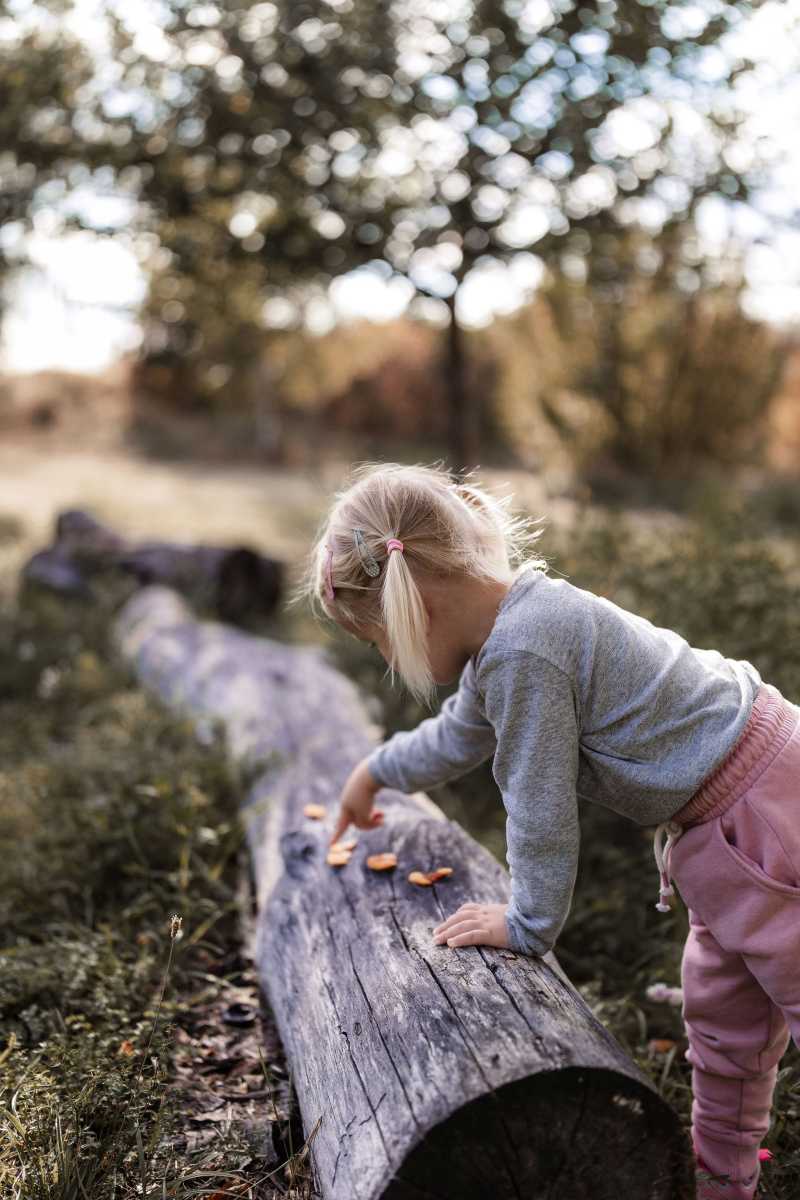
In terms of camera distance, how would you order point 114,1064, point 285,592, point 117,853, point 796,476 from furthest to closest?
point 796,476 → point 285,592 → point 117,853 → point 114,1064

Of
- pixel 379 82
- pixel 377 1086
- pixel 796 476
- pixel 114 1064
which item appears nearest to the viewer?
pixel 377 1086

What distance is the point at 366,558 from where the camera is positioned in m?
2.26

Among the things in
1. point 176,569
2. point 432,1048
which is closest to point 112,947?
point 432,1048

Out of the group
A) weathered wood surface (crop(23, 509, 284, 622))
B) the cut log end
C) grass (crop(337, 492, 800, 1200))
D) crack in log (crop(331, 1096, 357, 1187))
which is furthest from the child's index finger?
weathered wood surface (crop(23, 509, 284, 622))

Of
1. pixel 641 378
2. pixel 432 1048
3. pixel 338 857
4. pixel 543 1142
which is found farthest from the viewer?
pixel 641 378

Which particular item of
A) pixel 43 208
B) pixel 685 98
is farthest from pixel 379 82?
pixel 43 208

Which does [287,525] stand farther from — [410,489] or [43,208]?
[410,489]

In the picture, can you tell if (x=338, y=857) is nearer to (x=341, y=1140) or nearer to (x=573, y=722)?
(x=341, y=1140)

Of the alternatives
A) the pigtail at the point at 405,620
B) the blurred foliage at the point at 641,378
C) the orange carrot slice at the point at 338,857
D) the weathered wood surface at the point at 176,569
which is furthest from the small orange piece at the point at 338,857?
the blurred foliage at the point at 641,378

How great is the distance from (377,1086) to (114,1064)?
713 mm

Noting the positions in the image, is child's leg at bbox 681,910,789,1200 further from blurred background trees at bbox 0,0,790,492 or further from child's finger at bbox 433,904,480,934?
blurred background trees at bbox 0,0,790,492

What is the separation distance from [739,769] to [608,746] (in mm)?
268

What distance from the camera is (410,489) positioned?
227 centimetres

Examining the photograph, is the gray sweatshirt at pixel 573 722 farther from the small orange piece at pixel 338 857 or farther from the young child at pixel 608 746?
the small orange piece at pixel 338 857
